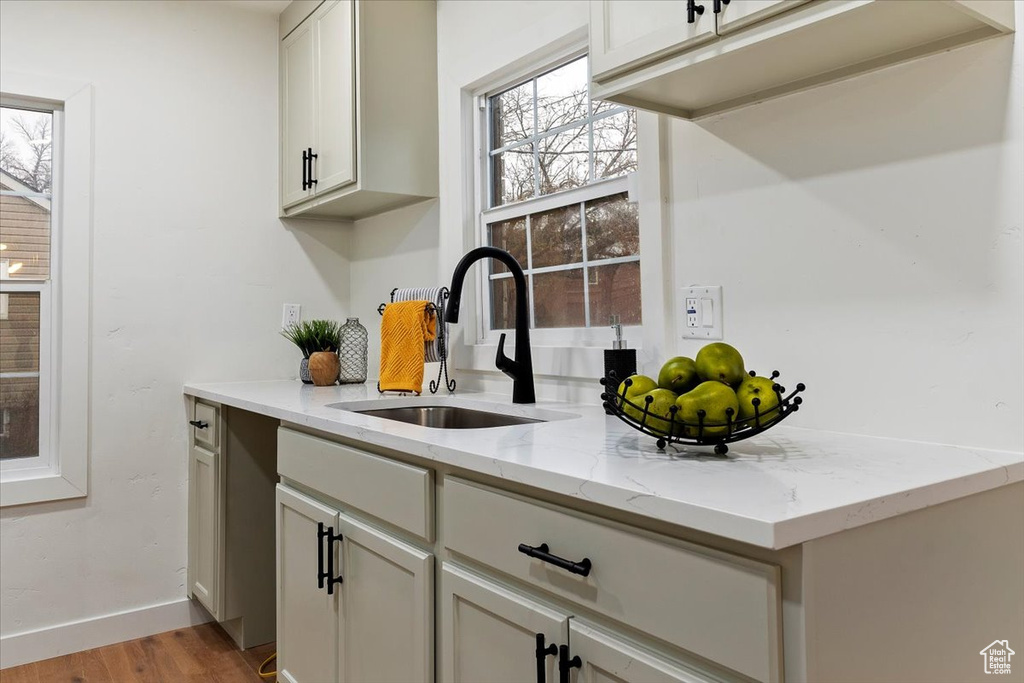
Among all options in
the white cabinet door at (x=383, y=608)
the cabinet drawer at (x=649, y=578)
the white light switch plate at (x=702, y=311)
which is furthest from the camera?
the white light switch plate at (x=702, y=311)

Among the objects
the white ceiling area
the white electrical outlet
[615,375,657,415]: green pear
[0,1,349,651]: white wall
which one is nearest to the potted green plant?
the white electrical outlet

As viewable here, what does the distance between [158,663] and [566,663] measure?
205 centimetres

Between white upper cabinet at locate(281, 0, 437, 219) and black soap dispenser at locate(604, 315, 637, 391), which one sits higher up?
Answer: white upper cabinet at locate(281, 0, 437, 219)

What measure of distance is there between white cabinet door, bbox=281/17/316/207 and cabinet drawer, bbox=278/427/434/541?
125cm

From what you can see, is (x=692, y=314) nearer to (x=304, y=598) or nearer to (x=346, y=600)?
(x=346, y=600)

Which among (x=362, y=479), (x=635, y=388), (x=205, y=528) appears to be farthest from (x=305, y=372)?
(x=635, y=388)

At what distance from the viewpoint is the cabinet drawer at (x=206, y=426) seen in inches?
100.0

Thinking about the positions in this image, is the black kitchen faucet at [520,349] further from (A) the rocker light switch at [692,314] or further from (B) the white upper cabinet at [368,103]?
(B) the white upper cabinet at [368,103]

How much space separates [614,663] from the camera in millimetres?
964

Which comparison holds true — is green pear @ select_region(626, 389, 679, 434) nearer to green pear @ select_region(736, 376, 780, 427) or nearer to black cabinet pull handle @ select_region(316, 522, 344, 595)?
green pear @ select_region(736, 376, 780, 427)

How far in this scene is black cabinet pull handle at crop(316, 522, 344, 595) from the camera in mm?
1690

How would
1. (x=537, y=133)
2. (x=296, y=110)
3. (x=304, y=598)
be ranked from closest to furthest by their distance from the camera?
(x=304, y=598) < (x=537, y=133) < (x=296, y=110)

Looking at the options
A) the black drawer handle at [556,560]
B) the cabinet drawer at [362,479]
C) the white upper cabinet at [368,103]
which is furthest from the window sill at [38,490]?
the black drawer handle at [556,560]

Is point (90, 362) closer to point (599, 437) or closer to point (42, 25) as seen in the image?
point (42, 25)
